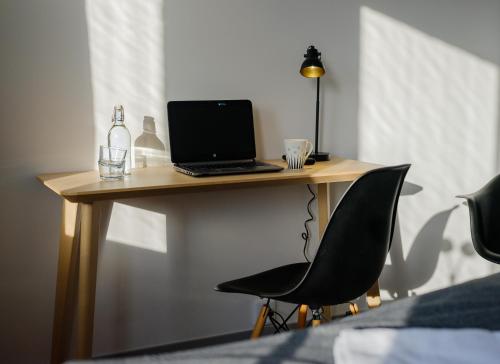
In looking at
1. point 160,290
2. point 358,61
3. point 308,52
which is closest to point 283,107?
point 308,52

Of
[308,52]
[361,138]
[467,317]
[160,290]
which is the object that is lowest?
[160,290]

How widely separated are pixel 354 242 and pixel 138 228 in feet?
3.11

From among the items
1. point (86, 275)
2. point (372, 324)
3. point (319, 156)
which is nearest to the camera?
point (372, 324)

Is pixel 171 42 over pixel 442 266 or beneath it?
over

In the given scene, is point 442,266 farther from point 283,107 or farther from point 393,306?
point 393,306

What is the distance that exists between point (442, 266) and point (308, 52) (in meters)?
1.30

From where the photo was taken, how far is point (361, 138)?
2.63 metres

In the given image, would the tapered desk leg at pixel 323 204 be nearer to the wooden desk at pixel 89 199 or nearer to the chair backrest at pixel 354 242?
the wooden desk at pixel 89 199

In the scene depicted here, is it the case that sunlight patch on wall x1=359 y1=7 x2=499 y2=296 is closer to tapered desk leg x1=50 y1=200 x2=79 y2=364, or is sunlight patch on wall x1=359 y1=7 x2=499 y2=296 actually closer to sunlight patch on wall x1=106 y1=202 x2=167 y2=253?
sunlight patch on wall x1=106 y1=202 x2=167 y2=253

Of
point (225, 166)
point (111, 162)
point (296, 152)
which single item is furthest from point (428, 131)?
point (111, 162)

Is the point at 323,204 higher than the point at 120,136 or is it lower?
lower

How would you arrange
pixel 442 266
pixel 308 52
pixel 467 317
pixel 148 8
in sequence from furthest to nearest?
pixel 442 266 → pixel 308 52 → pixel 148 8 → pixel 467 317

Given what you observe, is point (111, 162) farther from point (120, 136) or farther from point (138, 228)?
point (138, 228)

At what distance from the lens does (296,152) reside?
211 cm
